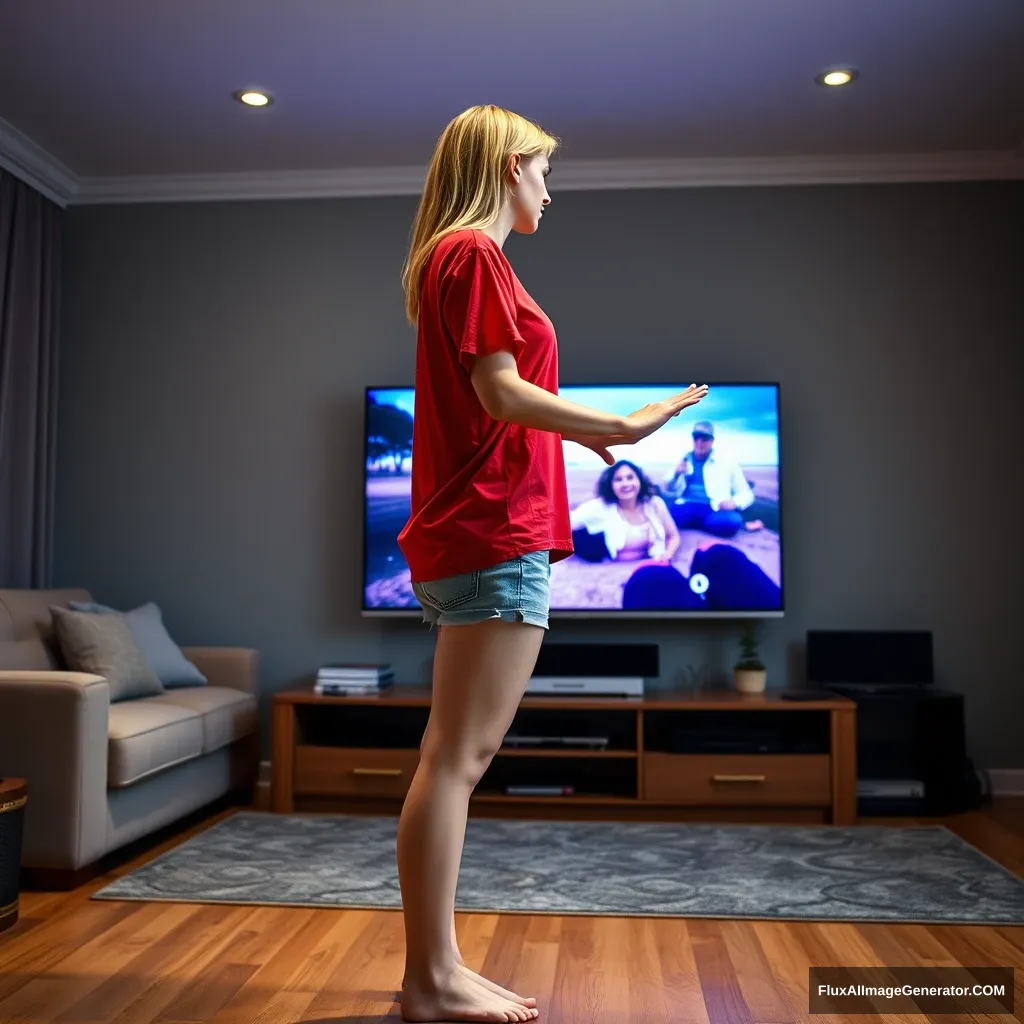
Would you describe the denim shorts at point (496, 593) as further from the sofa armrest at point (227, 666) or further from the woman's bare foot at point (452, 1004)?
the sofa armrest at point (227, 666)

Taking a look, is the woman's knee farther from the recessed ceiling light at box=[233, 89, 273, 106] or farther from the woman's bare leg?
the recessed ceiling light at box=[233, 89, 273, 106]

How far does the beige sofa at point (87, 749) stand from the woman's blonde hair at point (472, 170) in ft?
5.67

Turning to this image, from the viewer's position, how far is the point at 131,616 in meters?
3.96

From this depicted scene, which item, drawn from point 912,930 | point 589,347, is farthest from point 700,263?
point 912,930

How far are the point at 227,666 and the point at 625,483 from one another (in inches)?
65.9

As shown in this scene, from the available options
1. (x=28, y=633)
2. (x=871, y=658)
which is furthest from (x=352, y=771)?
(x=871, y=658)

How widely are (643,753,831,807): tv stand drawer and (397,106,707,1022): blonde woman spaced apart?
2089 mm

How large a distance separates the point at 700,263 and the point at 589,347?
57cm

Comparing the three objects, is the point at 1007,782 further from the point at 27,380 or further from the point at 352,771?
the point at 27,380

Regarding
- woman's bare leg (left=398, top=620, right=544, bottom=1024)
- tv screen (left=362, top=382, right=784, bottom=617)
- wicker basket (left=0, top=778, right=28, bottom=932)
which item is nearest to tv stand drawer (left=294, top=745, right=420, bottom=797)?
tv screen (left=362, top=382, right=784, bottom=617)

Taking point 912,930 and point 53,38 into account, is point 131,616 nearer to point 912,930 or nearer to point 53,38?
point 53,38

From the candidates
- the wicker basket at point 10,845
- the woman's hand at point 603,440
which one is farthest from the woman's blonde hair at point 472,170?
the wicker basket at point 10,845

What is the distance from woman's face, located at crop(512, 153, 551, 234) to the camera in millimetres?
1830

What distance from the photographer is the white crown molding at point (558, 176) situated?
4.41 meters
